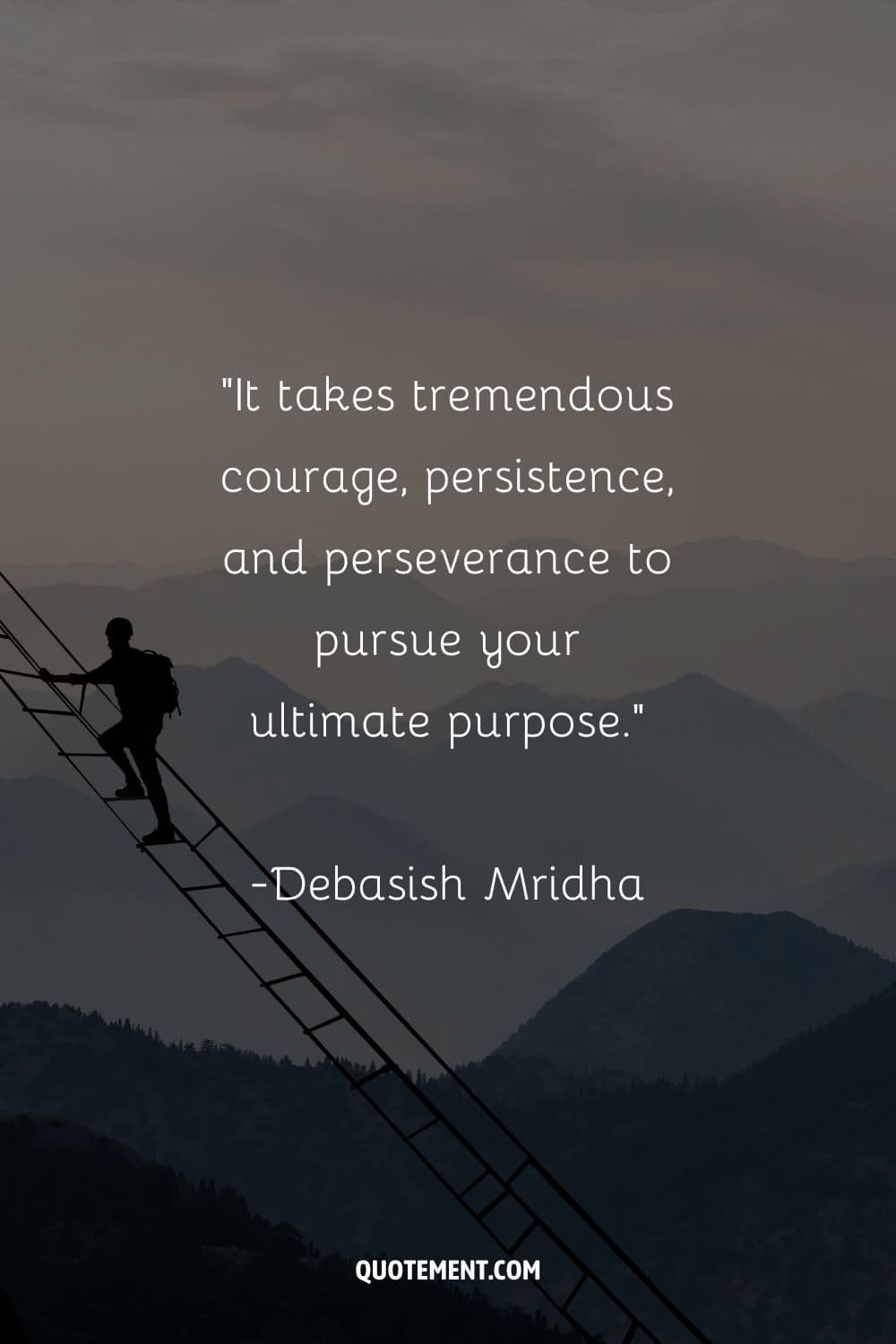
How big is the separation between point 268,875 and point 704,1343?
897 centimetres

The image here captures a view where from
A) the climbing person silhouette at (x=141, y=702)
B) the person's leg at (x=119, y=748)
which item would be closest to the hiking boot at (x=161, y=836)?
the climbing person silhouette at (x=141, y=702)

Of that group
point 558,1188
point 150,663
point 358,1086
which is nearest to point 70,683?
point 150,663

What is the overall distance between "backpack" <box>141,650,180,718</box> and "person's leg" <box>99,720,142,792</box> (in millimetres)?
598

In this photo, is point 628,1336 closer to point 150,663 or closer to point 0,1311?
point 0,1311

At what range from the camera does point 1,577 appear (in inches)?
1315

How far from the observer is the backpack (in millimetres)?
31141

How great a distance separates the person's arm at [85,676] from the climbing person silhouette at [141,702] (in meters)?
0.02

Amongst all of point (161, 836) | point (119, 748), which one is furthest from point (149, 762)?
point (161, 836)

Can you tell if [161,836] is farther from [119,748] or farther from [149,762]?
[119,748]

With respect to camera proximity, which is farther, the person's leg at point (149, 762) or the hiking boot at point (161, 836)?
the person's leg at point (149, 762)

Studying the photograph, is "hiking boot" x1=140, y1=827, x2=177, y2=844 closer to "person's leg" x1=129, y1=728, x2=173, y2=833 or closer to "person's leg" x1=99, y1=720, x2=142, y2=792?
"person's leg" x1=129, y1=728, x2=173, y2=833

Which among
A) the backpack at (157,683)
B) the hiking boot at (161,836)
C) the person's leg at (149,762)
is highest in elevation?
the backpack at (157,683)

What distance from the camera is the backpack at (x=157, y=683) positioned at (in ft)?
102

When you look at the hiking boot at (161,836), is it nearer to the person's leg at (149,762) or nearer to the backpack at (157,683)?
the person's leg at (149,762)
